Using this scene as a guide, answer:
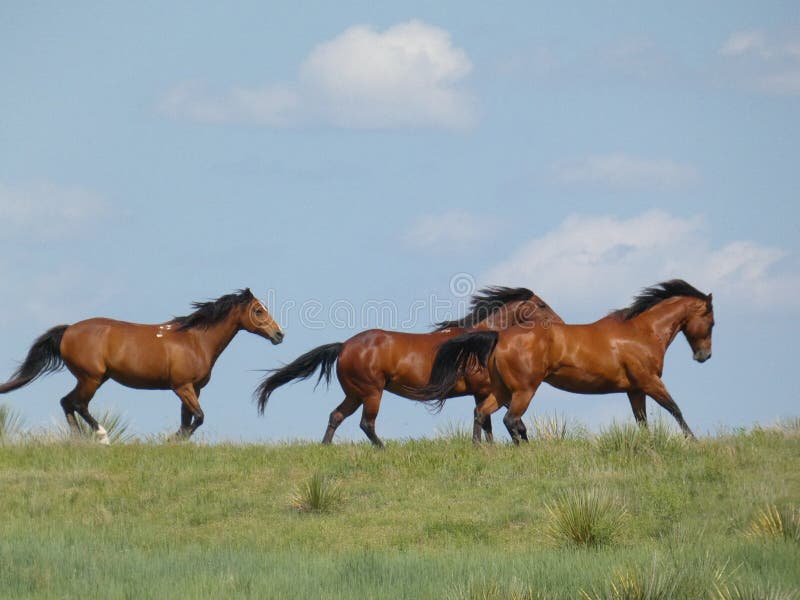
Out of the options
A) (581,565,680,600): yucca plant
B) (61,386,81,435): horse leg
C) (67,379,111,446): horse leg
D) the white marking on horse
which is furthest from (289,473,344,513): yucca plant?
(61,386,81,435): horse leg

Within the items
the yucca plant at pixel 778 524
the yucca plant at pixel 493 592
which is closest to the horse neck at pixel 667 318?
the yucca plant at pixel 778 524

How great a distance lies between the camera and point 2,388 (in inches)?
751

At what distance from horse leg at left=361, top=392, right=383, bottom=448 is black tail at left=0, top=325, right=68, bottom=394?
4967 millimetres

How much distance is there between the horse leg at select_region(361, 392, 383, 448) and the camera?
16.1 m

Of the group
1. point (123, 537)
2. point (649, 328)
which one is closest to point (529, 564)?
point (123, 537)

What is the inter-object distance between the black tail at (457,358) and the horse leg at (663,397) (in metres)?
2.08

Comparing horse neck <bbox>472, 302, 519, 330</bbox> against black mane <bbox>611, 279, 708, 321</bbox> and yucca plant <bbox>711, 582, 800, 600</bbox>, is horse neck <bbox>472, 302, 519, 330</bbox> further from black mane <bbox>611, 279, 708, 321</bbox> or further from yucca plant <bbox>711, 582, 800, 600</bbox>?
yucca plant <bbox>711, 582, 800, 600</bbox>

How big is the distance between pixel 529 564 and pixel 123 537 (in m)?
4.61

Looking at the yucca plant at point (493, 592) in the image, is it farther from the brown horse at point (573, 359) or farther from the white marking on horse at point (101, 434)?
the white marking on horse at point (101, 434)

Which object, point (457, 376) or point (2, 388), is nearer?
point (457, 376)

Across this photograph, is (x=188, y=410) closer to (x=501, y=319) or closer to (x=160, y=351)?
(x=160, y=351)

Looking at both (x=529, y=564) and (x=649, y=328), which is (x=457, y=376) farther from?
(x=529, y=564)

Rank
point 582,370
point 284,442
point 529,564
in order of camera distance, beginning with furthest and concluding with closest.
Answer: point 284,442, point 582,370, point 529,564

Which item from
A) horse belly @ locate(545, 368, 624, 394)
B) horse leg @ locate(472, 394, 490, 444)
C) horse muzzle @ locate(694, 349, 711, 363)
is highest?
horse muzzle @ locate(694, 349, 711, 363)
